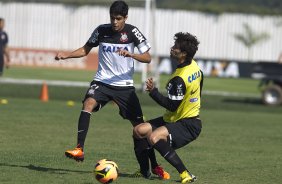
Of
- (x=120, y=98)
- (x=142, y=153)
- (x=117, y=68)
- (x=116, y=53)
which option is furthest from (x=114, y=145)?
(x=142, y=153)

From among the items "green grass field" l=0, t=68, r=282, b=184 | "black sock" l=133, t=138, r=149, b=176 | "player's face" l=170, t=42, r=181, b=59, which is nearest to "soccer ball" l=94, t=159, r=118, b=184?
"green grass field" l=0, t=68, r=282, b=184

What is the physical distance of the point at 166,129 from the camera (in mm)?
10250

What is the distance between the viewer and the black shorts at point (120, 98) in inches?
449

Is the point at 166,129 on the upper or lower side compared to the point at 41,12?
upper

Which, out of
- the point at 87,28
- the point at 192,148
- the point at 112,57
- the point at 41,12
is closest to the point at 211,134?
the point at 192,148

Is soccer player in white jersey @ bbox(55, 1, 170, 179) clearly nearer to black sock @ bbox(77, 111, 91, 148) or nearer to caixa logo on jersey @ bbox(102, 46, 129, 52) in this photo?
caixa logo on jersey @ bbox(102, 46, 129, 52)

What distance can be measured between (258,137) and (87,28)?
75.7 ft

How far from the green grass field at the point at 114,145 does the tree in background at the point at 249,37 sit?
96.2 feet

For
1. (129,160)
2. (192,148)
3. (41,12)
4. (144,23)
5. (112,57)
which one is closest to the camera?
(112,57)

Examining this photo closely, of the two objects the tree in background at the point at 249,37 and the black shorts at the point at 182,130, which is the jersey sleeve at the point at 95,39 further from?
the tree in background at the point at 249,37

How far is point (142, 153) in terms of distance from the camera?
35.1 feet

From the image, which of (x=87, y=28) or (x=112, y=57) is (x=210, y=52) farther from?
(x=112, y=57)

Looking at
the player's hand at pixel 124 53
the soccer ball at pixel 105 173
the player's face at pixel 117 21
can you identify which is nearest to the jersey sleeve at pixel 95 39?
the player's face at pixel 117 21

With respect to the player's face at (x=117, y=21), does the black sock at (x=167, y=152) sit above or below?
below
